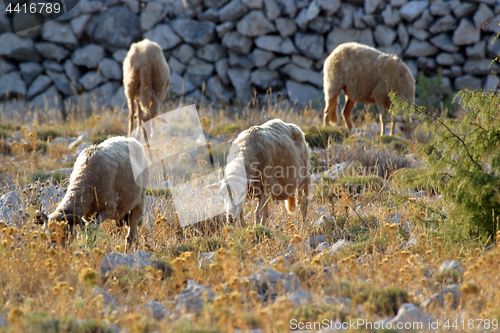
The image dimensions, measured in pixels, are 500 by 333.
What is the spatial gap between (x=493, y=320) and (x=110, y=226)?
A: 13.9ft

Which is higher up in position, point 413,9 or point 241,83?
point 413,9

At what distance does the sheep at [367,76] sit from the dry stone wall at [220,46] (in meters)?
3.49

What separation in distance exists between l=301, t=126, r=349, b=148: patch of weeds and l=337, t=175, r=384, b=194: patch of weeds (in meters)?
2.16

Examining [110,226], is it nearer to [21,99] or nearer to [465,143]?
[465,143]

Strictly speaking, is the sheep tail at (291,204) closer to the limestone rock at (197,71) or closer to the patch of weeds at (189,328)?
the patch of weeds at (189,328)

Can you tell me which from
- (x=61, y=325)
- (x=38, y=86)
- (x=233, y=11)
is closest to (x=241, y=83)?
(x=233, y=11)

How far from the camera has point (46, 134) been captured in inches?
419

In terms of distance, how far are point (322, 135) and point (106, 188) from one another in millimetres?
6039

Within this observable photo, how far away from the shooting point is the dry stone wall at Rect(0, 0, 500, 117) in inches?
539

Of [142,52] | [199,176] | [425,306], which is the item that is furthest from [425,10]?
[425,306]

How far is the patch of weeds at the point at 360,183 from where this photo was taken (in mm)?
6891

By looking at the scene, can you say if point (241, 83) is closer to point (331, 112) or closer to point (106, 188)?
point (331, 112)

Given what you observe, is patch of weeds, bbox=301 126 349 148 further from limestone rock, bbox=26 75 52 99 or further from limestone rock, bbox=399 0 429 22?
limestone rock, bbox=26 75 52 99

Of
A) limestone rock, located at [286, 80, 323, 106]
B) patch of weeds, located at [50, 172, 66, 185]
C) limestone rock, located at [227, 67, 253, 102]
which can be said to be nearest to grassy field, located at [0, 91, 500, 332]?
patch of weeds, located at [50, 172, 66, 185]
